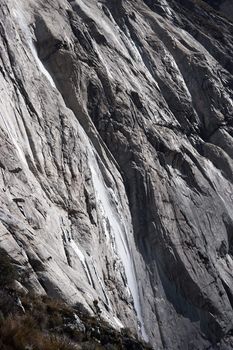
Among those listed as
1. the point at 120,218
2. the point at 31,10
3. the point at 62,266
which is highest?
the point at 31,10

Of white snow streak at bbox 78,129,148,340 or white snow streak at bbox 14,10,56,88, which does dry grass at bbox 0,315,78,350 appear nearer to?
white snow streak at bbox 78,129,148,340

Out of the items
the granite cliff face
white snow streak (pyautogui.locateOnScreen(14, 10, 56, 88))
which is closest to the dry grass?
the granite cliff face

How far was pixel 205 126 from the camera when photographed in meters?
48.4

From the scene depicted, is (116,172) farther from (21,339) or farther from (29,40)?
(21,339)

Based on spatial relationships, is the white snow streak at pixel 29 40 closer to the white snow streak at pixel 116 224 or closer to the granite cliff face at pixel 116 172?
the granite cliff face at pixel 116 172

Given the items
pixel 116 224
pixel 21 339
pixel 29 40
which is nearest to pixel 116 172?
pixel 116 224

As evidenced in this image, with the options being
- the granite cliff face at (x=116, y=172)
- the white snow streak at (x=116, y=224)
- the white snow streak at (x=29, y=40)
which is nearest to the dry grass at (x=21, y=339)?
the granite cliff face at (x=116, y=172)

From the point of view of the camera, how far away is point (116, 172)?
115ft

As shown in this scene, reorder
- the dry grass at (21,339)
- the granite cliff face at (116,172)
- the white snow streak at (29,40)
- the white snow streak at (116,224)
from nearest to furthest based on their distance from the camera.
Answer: the dry grass at (21,339), the granite cliff face at (116,172), the white snow streak at (116,224), the white snow streak at (29,40)

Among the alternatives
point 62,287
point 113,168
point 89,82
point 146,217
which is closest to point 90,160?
point 113,168

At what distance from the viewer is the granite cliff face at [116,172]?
2355cm

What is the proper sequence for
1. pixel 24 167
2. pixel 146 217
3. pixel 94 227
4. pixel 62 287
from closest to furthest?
pixel 62 287
pixel 24 167
pixel 94 227
pixel 146 217

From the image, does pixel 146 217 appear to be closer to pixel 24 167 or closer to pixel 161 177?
pixel 161 177

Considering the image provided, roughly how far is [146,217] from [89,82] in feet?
33.4
